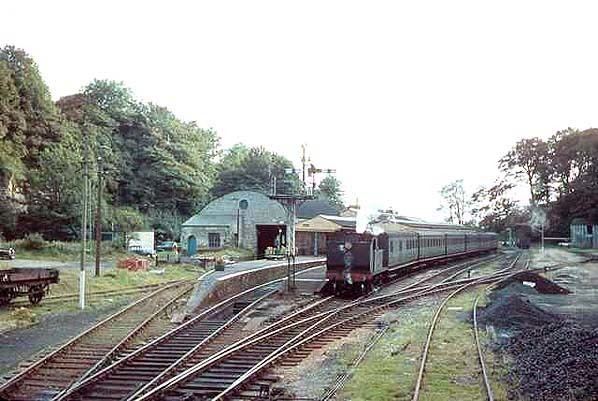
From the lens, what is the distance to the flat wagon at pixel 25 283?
781 inches

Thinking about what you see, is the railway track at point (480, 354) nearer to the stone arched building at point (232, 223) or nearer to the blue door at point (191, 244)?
the stone arched building at point (232, 223)

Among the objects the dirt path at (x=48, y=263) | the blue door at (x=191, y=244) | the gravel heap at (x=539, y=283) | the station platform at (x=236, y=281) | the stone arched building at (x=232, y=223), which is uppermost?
the stone arched building at (x=232, y=223)

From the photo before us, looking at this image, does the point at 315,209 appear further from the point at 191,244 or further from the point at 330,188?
the point at 330,188

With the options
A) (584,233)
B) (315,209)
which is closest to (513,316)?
(315,209)

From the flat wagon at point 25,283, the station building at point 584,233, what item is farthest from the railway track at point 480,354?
the station building at point 584,233

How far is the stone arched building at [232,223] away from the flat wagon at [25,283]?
30.3 meters

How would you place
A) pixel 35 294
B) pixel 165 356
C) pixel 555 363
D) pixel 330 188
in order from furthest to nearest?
pixel 330 188
pixel 35 294
pixel 165 356
pixel 555 363

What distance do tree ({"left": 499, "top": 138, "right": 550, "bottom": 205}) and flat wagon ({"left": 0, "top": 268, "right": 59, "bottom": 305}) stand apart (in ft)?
219

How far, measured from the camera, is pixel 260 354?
13703 millimetres

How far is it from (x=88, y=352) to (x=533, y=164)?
241 ft

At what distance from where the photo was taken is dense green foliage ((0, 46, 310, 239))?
4488 cm

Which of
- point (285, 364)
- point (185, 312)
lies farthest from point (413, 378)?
point (185, 312)

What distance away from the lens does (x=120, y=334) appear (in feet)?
53.8

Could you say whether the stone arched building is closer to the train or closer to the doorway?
the doorway
